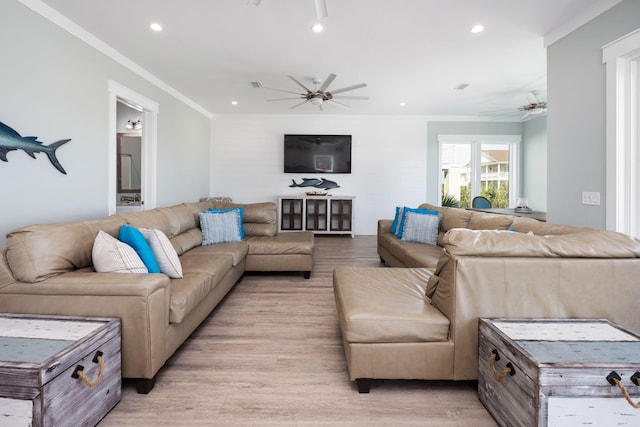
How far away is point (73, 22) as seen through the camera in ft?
10.1

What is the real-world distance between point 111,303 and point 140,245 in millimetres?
551

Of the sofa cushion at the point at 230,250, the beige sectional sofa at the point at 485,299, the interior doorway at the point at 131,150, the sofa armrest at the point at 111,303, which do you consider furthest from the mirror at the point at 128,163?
the beige sectional sofa at the point at 485,299

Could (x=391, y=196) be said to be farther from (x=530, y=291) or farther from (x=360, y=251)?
(x=530, y=291)

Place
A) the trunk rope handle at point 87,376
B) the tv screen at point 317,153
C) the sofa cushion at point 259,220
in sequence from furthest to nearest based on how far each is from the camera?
the tv screen at point 317,153 < the sofa cushion at point 259,220 < the trunk rope handle at point 87,376

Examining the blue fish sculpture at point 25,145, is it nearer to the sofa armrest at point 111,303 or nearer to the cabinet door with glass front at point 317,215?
the sofa armrest at point 111,303

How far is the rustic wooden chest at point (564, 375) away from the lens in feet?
3.66

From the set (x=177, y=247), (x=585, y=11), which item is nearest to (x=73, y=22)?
(x=177, y=247)

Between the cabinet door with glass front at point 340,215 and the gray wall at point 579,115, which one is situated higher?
the gray wall at point 579,115

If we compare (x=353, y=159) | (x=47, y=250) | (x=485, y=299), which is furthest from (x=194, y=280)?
(x=353, y=159)

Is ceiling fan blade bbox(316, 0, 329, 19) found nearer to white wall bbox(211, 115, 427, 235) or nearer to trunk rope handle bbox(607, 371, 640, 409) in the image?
trunk rope handle bbox(607, 371, 640, 409)

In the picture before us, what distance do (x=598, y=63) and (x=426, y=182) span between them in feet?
14.0

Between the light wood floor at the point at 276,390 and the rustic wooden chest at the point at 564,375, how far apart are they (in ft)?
1.00

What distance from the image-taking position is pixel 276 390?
1.65 metres

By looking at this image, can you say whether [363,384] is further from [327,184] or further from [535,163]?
[535,163]
